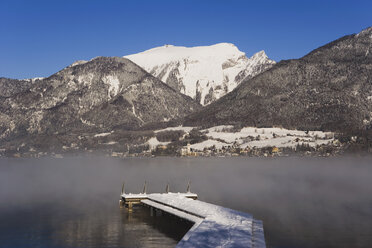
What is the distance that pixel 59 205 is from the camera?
325 ft

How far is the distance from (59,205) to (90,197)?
14.3 metres

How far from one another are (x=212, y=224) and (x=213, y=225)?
2.07 ft

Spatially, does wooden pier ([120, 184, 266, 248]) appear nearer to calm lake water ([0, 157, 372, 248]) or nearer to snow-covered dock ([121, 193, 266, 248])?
snow-covered dock ([121, 193, 266, 248])

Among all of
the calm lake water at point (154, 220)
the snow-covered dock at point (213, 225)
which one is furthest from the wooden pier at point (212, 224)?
the calm lake water at point (154, 220)

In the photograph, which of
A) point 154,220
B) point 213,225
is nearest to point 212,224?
point 213,225

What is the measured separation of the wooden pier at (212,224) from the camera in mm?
49688

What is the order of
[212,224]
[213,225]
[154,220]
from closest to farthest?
1. [213,225]
2. [212,224]
3. [154,220]

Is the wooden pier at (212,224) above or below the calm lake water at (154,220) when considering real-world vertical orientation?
above

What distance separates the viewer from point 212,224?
58781 mm

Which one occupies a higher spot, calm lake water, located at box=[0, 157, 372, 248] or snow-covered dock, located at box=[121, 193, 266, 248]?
snow-covered dock, located at box=[121, 193, 266, 248]

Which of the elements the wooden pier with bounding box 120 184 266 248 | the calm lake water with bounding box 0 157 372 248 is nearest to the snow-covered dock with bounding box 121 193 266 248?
the wooden pier with bounding box 120 184 266 248

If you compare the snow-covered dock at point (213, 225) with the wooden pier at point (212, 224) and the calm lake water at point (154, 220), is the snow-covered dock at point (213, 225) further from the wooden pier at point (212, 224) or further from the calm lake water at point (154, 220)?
the calm lake water at point (154, 220)

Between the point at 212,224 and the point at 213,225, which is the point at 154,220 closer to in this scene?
the point at 212,224

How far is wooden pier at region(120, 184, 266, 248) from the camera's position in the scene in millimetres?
49688
